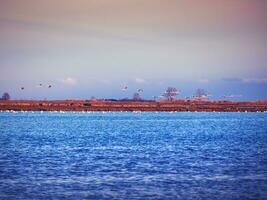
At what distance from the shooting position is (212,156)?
5034 centimetres

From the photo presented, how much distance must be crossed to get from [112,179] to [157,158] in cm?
1444

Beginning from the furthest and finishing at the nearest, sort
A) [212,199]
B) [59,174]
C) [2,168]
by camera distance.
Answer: [2,168]
[59,174]
[212,199]

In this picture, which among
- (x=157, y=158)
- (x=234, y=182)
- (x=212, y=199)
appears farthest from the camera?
(x=157, y=158)

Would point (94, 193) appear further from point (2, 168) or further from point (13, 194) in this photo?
point (2, 168)

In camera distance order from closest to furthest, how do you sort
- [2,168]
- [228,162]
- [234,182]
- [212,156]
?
[234,182] → [2,168] → [228,162] → [212,156]

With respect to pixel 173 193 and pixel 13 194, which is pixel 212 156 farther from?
pixel 13 194

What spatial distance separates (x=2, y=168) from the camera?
39.4 metres

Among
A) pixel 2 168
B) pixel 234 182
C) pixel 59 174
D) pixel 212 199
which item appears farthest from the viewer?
pixel 2 168

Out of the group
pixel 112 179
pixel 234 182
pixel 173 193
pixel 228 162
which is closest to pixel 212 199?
pixel 173 193

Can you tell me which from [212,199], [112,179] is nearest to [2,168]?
[112,179]

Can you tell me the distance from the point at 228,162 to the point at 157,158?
6670 millimetres

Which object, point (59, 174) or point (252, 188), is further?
point (59, 174)

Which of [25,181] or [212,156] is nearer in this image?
[25,181]

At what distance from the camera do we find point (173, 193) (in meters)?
28.8
